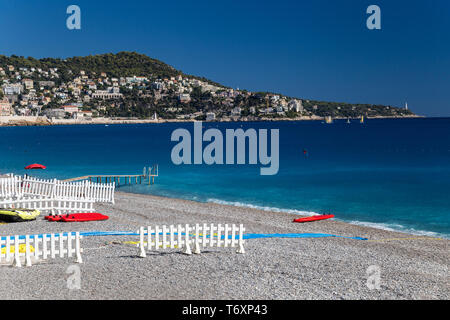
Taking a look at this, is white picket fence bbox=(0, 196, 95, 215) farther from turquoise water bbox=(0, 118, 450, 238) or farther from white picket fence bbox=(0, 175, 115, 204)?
turquoise water bbox=(0, 118, 450, 238)

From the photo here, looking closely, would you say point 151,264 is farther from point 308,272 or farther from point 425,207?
point 425,207

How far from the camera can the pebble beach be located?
10156mm

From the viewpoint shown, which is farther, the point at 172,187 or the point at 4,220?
the point at 172,187

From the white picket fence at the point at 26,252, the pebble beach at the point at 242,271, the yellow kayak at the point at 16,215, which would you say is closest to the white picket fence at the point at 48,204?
the yellow kayak at the point at 16,215

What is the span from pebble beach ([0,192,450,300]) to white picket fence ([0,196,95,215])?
163cm

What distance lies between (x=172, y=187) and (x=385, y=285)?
28453 mm

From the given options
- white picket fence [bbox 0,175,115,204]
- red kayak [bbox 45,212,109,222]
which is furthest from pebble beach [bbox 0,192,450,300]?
white picket fence [bbox 0,175,115,204]

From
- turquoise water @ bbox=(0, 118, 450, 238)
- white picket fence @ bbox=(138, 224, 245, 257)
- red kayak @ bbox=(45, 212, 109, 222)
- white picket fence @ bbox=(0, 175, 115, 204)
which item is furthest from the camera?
turquoise water @ bbox=(0, 118, 450, 238)

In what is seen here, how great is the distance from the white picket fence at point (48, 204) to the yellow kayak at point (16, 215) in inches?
47.8

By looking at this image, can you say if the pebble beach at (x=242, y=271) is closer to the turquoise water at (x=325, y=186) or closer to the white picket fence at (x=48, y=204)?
the white picket fence at (x=48, y=204)

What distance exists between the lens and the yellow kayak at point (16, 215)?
60.6 ft

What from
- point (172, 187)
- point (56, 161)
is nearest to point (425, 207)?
point (172, 187)

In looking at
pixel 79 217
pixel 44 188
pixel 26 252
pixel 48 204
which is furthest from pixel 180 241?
pixel 44 188

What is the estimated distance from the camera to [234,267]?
12.3 m
